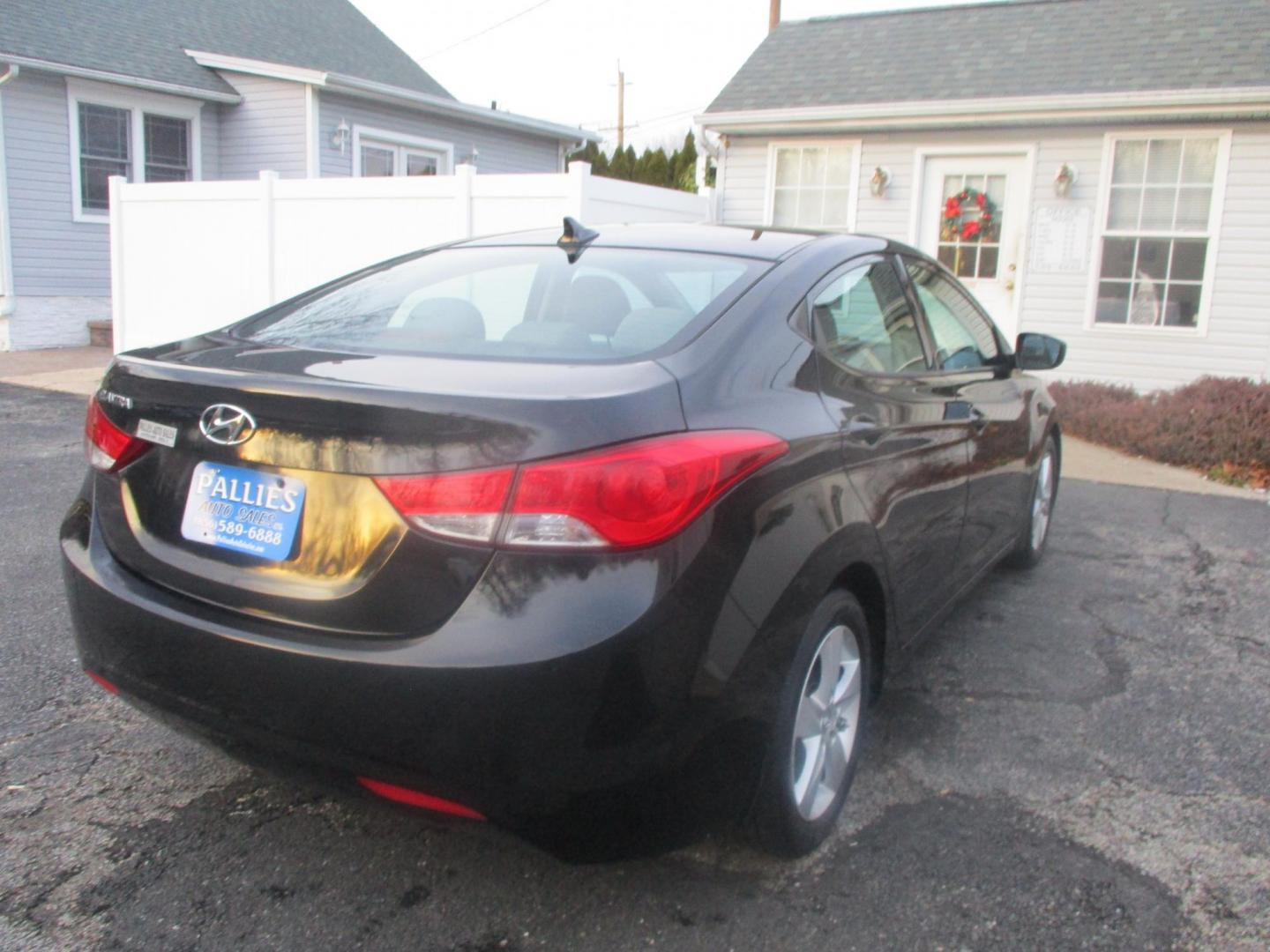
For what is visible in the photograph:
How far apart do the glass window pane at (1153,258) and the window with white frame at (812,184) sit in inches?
115

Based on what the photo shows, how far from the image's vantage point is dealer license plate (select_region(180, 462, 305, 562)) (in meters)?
2.13

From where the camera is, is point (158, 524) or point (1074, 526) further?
point (1074, 526)

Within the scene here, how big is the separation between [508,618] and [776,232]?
179 centimetres

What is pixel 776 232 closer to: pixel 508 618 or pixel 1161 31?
A: pixel 508 618

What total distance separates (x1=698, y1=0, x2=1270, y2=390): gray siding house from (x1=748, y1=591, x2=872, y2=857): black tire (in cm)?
915

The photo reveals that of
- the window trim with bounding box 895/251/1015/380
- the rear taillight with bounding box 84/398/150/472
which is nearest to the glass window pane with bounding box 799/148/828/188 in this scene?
the window trim with bounding box 895/251/1015/380

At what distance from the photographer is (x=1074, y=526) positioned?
620cm

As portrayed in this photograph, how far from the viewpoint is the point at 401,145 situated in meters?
16.4

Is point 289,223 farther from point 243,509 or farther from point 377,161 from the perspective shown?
point 243,509

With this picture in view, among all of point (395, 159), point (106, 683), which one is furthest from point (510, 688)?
point (395, 159)

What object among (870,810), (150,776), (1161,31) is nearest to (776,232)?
(870,810)

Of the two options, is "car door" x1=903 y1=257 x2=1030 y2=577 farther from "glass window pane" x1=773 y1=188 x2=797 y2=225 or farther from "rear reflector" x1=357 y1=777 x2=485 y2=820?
"glass window pane" x1=773 y1=188 x2=797 y2=225

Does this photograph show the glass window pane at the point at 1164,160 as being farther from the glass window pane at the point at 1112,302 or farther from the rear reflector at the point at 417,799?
the rear reflector at the point at 417,799

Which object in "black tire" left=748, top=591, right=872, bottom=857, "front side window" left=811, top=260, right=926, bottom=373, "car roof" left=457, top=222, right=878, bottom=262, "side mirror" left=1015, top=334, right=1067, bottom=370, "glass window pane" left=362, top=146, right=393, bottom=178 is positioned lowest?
"black tire" left=748, top=591, right=872, bottom=857
